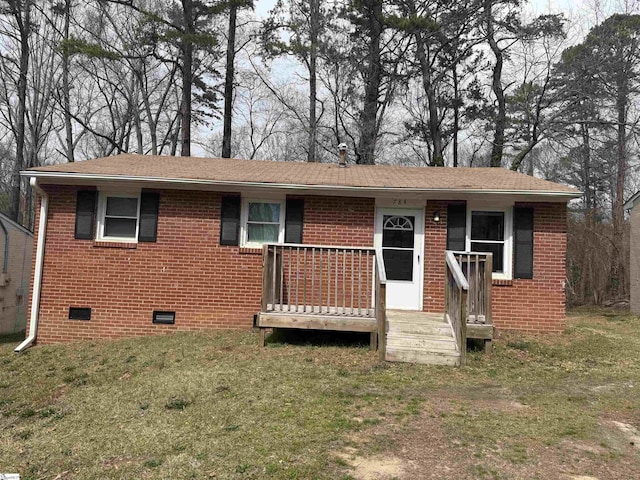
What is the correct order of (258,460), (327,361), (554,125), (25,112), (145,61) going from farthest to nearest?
(25,112)
(145,61)
(554,125)
(327,361)
(258,460)

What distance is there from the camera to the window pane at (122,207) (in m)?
7.71

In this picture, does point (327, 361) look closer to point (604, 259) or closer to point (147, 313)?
A: point (147, 313)

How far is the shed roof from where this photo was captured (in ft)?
23.9

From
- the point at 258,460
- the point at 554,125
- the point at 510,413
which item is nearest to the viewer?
the point at 258,460

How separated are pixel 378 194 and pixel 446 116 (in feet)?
44.5

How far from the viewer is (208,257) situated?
7609 mm

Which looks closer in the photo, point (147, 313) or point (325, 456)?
point (325, 456)

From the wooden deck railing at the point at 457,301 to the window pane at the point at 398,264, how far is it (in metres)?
0.98

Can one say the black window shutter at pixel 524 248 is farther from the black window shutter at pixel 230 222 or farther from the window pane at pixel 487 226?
the black window shutter at pixel 230 222

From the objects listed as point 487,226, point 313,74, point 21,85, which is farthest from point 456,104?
point 21,85

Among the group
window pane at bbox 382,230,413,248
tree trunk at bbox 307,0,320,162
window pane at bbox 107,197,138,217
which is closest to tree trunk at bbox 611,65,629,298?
window pane at bbox 382,230,413,248

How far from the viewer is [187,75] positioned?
17672 mm

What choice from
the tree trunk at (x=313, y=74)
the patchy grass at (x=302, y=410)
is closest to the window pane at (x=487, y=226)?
the patchy grass at (x=302, y=410)

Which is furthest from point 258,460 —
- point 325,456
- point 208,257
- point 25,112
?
point 25,112
